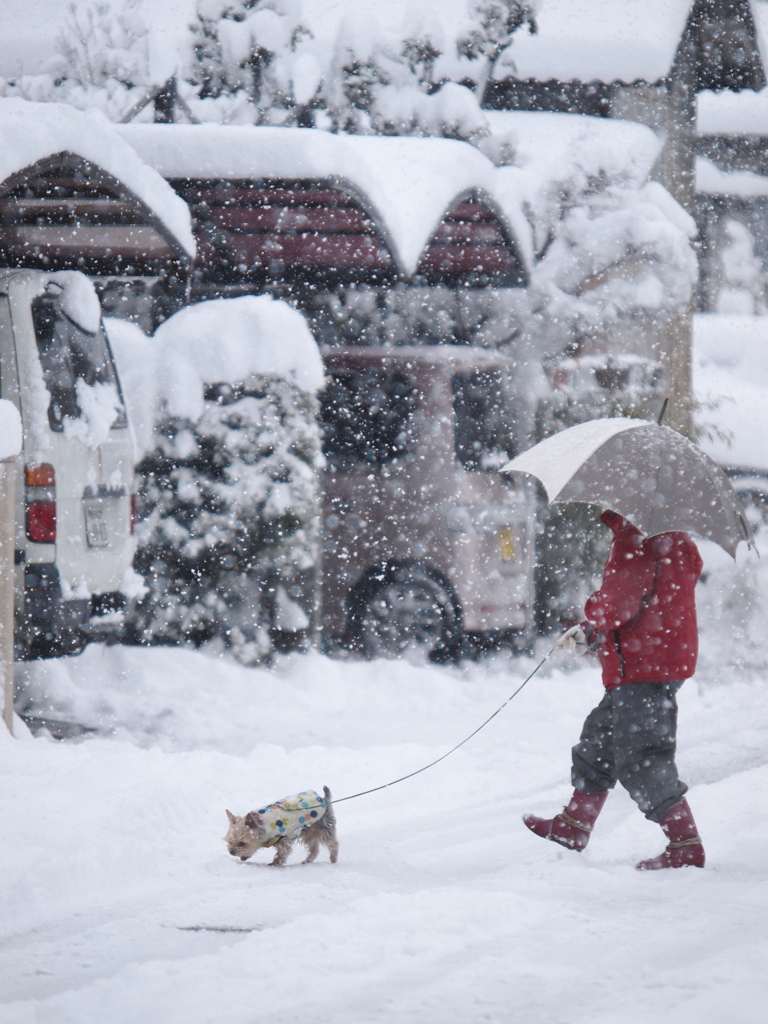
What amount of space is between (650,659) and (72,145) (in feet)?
13.8

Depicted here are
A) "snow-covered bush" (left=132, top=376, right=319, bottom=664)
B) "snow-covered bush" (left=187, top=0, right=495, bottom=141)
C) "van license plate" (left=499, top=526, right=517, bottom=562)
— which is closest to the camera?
"snow-covered bush" (left=132, top=376, right=319, bottom=664)

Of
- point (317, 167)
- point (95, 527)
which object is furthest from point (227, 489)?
point (317, 167)

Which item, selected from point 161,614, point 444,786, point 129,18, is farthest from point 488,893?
point 129,18

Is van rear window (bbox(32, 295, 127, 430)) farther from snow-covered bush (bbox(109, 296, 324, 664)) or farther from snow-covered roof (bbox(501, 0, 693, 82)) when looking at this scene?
snow-covered roof (bbox(501, 0, 693, 82))

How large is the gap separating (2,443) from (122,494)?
1.70 metres

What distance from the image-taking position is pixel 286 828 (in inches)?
134

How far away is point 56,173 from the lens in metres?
5.91

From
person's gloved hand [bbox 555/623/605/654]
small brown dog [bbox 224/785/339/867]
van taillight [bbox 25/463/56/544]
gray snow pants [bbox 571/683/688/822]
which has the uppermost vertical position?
van taillight [bbox 25/463/56/544]

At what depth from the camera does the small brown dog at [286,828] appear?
3404 millimetres

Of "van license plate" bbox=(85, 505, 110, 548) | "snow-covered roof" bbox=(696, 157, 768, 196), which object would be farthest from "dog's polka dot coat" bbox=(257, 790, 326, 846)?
"snow-covered roof" bbox=(696, 157, 768, 196)

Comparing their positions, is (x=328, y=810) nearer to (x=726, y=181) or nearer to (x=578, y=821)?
(x=578, y=821)

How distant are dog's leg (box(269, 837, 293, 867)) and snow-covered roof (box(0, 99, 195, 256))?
3.79m

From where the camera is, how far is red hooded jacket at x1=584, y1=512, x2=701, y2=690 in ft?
11.9

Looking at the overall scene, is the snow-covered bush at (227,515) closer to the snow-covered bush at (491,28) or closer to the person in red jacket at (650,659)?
the person in red jacket at (650,659)
